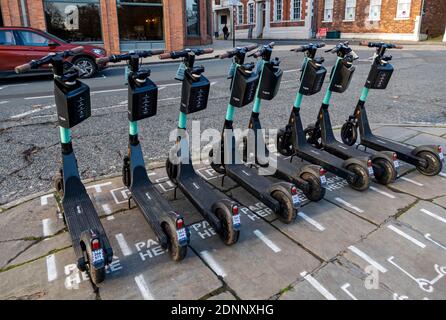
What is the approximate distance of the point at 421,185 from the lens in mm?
4188

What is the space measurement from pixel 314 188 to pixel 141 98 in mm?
2019

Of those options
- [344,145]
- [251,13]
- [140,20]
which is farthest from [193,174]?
[251,13]

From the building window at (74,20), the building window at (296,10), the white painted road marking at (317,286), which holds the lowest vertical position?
the white painted road marking at (317,286)

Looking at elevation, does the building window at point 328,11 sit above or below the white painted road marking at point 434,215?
above

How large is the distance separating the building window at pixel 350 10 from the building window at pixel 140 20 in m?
19.4

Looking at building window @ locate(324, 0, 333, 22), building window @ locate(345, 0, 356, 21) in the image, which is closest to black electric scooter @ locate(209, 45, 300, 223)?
building window @ locate(345, 0, 356, 21)

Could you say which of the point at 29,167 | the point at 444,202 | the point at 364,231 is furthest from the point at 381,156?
the point at 29,167

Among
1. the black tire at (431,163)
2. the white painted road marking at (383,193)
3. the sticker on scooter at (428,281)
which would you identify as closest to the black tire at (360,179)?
the white painted road marking at (383,193)

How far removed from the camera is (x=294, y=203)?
328cm

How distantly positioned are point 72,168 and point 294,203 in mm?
2096

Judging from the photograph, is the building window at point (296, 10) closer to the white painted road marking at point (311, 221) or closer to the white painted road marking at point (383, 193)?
the white painted road marking at point (383, 193)

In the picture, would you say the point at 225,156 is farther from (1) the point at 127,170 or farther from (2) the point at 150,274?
(2) the point at 150,274

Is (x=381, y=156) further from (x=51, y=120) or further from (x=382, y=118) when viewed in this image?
(x=51, y=120)

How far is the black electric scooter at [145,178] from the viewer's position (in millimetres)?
2770
